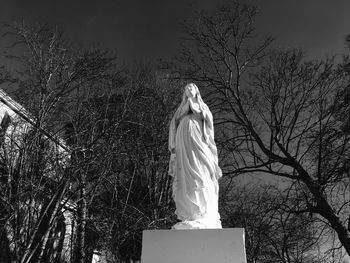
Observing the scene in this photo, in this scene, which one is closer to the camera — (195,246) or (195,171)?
(195,246)

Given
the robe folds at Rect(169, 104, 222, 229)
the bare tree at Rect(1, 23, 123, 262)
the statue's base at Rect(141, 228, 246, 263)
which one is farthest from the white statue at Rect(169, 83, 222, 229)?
the bare tree at Rect(1, 23, 123, 262)

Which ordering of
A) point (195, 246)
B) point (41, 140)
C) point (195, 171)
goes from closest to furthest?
1. point (195, 246)
2. point (195, 171)
3. point (41, 140)

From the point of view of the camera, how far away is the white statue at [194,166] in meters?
5.29

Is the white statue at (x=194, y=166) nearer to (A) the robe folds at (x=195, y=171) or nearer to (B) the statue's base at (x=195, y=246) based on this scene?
(A) the robe folds at (x=195, y=171)

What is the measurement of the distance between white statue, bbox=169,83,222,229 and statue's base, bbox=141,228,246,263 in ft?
1.22

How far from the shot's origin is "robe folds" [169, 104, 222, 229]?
5.28 meters

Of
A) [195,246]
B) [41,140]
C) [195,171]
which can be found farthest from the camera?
[41,140]

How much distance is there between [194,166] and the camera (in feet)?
18.5

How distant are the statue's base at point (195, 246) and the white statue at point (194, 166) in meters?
0.37

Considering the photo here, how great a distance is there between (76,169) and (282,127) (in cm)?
821

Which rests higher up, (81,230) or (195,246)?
(81,230)

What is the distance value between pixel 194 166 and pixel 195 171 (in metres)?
0.09

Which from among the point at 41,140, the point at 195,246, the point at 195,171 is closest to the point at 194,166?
the point at 195,171

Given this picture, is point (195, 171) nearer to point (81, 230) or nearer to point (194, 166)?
point (194, 166)
